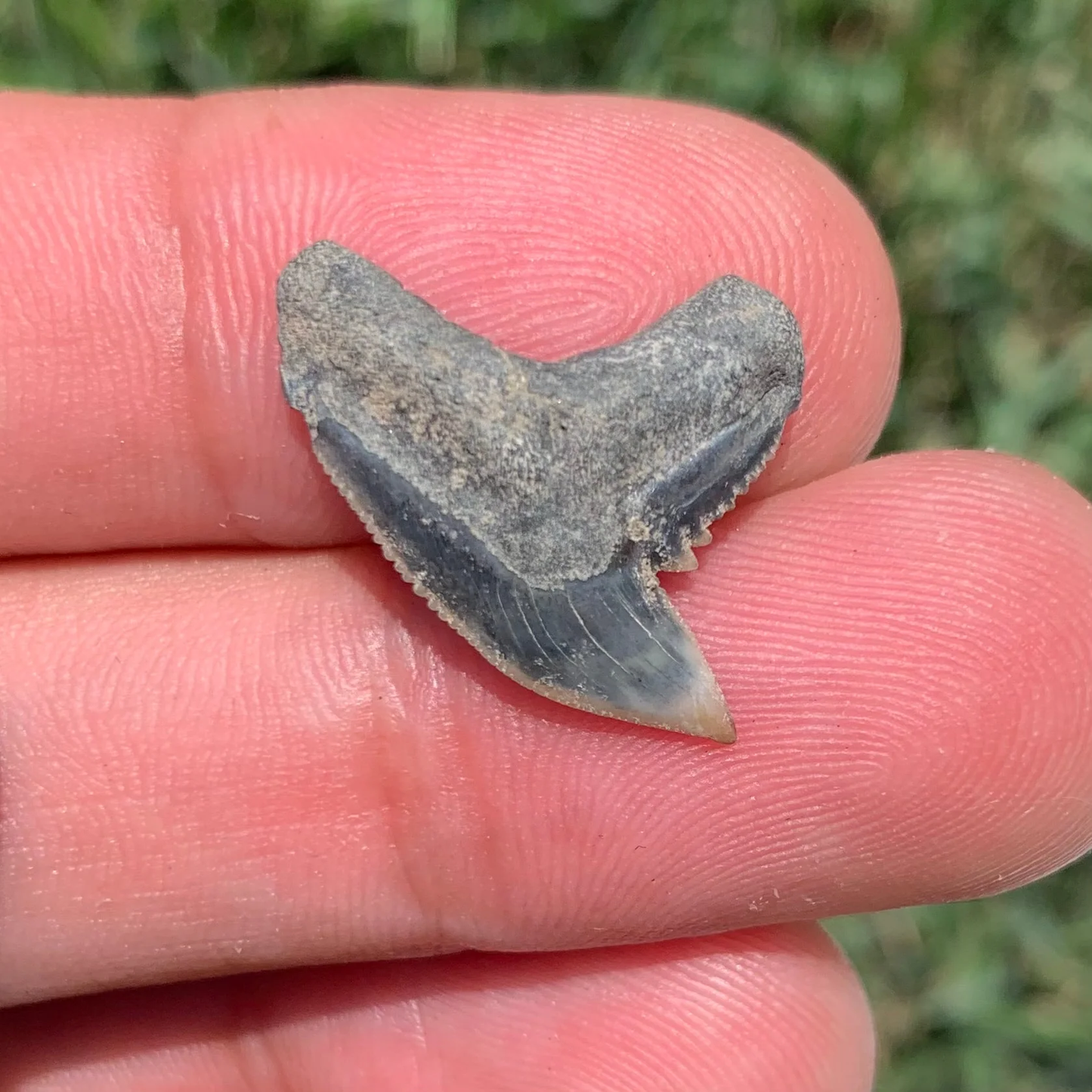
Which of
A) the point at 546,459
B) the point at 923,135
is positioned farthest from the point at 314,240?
the point at 923,135

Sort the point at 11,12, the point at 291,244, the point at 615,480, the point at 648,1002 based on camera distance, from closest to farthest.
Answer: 1. the point at 615,480
2. the point at 291,244
3. the point at 648,1002
4. the point at 11,12

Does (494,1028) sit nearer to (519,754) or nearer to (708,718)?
(519,754)

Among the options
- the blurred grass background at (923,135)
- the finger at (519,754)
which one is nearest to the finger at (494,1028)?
the finger at (519,754)

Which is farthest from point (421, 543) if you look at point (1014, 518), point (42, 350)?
point (1014, 518)

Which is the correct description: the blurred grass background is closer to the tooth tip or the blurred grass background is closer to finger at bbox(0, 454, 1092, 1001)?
finger at bbox(0, 454, 1092, 1001)

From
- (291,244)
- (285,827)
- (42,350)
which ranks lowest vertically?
(285,827)

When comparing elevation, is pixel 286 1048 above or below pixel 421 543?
below

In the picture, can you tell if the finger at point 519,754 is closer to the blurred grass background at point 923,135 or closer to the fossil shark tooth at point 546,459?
the fossil shark tooth at point 546,459

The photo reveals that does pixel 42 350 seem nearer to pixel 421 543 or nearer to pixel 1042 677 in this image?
pixel 421 543

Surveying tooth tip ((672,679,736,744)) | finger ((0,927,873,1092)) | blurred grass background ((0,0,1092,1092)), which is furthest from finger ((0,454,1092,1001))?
blurred grass background ((0,0,1092,1092))
